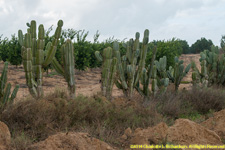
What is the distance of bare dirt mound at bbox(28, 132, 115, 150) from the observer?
4070 millimetres

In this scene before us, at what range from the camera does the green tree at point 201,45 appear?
50.2 m

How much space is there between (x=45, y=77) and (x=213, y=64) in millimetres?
11984

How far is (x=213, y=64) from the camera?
14.0 meters

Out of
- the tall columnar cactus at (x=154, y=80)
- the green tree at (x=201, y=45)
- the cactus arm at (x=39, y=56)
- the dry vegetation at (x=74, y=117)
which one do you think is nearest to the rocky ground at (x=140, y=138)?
the dry vegetation at (x=74, y=117)

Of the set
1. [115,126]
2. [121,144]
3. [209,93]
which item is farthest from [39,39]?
[209,93]

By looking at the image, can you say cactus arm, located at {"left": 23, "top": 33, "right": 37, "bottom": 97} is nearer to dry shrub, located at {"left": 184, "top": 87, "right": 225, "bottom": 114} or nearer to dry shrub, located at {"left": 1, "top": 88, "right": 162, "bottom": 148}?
dry shrub, located at {"left": 1, "top": 88, "right": 162, "bottom": 148}

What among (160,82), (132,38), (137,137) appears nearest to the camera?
(137,137)

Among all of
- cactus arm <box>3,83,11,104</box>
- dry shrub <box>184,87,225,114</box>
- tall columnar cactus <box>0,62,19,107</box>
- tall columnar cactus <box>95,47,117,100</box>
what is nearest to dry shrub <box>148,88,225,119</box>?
dry shrub <box>184,87,225,114</box>

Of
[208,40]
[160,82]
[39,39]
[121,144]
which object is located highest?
[208,40]

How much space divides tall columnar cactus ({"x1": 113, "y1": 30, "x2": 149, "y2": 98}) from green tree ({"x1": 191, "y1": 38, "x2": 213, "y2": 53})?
4283 centimetres

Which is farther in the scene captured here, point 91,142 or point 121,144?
point 121,144

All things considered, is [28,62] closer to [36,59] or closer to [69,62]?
[36,59]

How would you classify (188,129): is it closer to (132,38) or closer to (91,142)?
(91,142)

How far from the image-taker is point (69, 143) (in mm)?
4184
